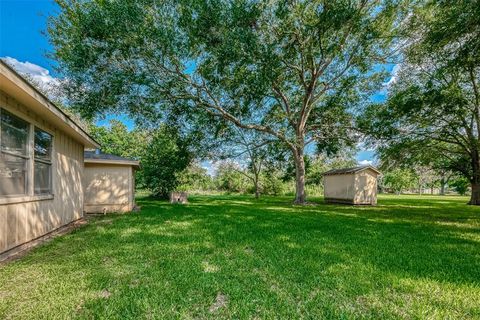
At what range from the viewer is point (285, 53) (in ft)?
37.1

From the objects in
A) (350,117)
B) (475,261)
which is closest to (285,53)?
(350,117)

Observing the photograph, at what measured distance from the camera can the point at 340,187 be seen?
15.9m

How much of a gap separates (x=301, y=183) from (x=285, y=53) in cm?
688

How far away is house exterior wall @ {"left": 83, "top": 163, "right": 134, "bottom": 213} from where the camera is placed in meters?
9.91

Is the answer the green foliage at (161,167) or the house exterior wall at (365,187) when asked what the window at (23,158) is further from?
the house exterior wall at (365,187)

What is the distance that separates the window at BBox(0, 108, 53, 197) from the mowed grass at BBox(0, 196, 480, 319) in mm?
1175

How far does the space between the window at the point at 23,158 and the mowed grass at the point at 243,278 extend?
1.17m

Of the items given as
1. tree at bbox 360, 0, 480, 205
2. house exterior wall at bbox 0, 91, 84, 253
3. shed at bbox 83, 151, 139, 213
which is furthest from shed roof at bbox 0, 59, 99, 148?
tree at bbox 360, 0, 480, 205

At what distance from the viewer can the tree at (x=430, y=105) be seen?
9203 mm

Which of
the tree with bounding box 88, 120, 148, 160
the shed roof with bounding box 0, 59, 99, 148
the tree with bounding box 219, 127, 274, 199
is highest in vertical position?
the tree with bounding box 88, 120, 148, 160

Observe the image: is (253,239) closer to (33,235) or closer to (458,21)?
(33,235)

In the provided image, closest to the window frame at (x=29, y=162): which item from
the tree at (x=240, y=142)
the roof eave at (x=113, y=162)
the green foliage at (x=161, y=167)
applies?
the roof eave at (x=113, y=162)

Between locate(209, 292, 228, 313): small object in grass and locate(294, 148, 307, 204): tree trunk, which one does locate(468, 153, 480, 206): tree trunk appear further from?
locate(209, 292, 228, 313): small object in grass

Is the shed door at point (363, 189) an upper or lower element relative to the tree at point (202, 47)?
lower
